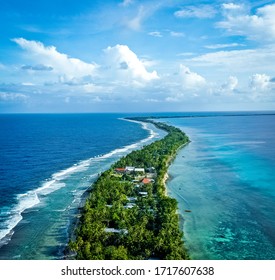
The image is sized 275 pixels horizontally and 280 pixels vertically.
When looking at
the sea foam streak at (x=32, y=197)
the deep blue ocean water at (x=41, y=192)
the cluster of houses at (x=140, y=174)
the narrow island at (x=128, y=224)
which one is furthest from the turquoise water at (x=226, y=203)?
the sea foam streak at (x=32, y=197)

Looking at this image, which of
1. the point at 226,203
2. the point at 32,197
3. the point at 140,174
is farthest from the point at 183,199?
the point at 32,197

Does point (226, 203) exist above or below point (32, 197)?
above

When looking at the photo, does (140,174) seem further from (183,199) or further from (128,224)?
(128,224)

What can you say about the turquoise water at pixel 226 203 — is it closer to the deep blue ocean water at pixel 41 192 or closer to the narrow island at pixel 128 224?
the narrow island at pixel 128 224
